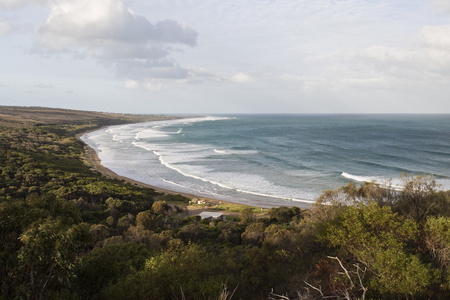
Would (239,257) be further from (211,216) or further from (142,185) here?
(142,185)

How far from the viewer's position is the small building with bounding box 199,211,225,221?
2891cm

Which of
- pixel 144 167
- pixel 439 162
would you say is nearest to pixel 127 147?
pixel 144 167

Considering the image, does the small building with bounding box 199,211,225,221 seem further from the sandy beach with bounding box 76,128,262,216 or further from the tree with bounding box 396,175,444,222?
the tree with bounding box 396,175,444,222

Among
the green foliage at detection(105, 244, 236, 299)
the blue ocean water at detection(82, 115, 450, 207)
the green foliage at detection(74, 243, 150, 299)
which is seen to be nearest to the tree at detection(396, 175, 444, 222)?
the blue ocean water at detection(82, 115, 450, 207)

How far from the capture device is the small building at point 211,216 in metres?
28.9

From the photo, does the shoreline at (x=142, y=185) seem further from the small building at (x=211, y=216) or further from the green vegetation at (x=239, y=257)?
the green vegetation at (x=239, y=257)

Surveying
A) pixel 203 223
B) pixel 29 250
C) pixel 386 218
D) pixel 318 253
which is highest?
pixel 29 250

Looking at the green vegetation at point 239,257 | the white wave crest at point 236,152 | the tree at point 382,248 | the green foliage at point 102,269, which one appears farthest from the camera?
the white wave crest at point 236,152

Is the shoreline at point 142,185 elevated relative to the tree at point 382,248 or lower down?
lower down

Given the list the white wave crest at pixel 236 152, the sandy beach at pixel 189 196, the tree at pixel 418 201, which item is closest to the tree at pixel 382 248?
the tree at pixel 418 201

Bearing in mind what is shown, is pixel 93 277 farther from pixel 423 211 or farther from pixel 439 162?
pixel 439 162

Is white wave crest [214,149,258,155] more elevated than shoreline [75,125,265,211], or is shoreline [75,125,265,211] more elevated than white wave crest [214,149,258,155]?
white wave crest [214,149,258,155]

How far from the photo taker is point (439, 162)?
56.3 m

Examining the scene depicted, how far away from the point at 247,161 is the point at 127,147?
37263mm
